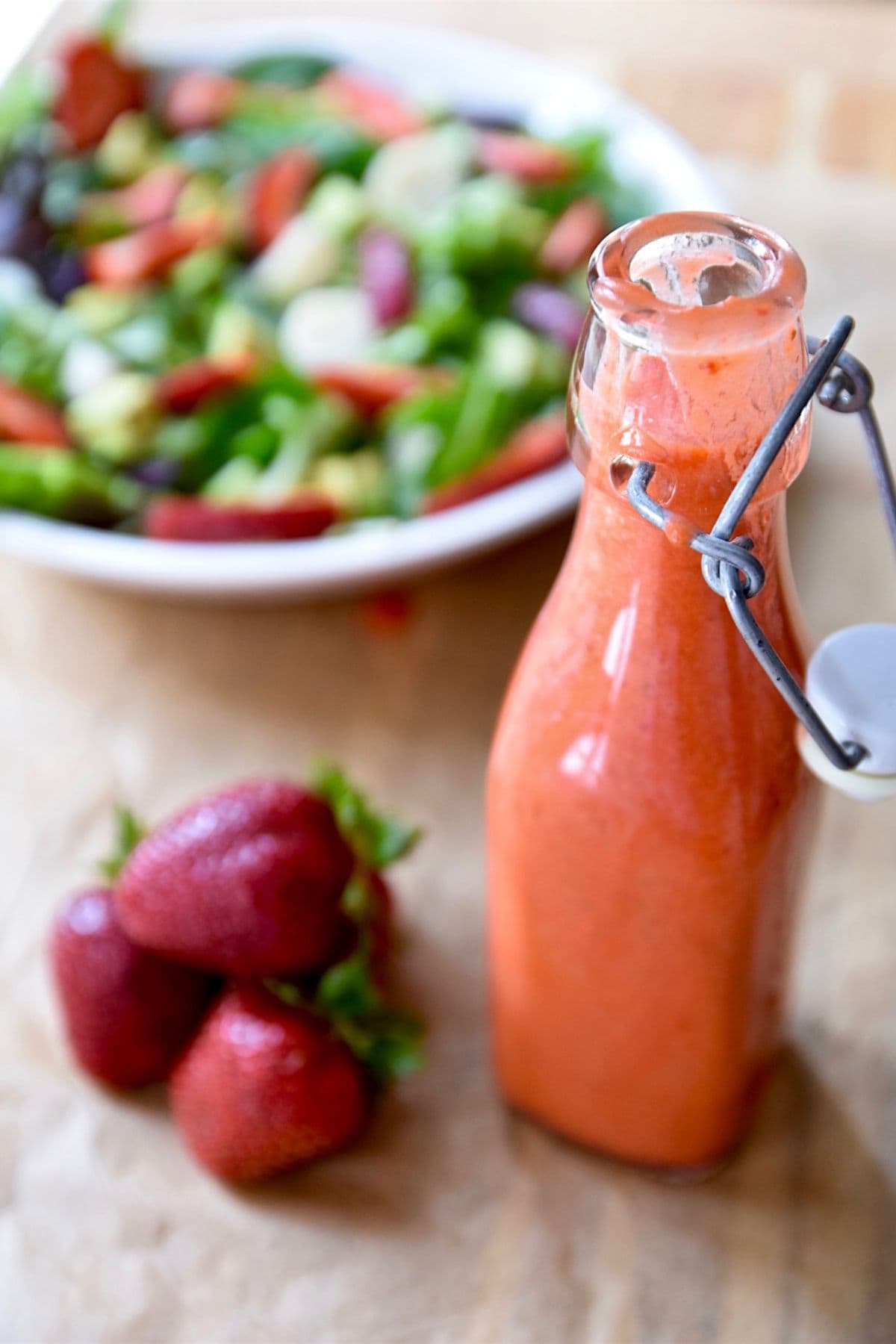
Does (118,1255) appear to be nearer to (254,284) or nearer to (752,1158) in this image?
(752,1158)

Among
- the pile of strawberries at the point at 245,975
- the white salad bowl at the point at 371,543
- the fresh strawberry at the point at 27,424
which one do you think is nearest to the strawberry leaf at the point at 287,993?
the pile of strawberries at the point at 245,975

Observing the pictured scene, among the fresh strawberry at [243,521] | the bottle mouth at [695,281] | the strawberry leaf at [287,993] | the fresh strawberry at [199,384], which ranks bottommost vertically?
the strawberry leaf at [287,993]

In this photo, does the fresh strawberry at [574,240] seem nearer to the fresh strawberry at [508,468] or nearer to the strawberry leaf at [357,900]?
the fresh strawberry at [508,468]

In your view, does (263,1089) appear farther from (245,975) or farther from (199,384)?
(199,384)

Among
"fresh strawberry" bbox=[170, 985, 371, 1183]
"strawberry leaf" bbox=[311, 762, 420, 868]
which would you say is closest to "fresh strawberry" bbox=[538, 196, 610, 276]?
"strawberry leaf" bbox=[311, 762, 420, 868]

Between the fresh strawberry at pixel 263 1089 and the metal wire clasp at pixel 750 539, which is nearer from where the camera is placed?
the metal wire clasp at pixel 750 539

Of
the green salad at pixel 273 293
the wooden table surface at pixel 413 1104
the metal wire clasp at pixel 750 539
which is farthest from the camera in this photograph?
the green salad at pixel 273 293

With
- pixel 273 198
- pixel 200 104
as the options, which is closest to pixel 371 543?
pixel 273 198

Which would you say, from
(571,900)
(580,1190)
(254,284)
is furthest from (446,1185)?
(254,284)
